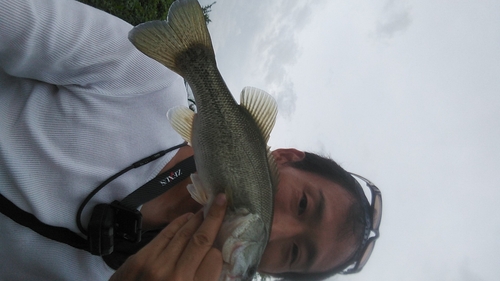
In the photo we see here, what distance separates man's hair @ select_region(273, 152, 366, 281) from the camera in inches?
100

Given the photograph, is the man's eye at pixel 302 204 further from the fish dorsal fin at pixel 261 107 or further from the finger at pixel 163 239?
the finger at pixel 163 239

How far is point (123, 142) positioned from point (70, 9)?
2.58ft

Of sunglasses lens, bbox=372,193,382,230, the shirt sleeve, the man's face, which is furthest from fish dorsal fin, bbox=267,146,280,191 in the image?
→ sunglasses lens, bbox=372,193,382,230

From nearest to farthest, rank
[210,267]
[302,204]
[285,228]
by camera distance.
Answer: [210,267], [285,228], [302,204]

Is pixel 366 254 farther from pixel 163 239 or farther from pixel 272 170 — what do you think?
pixel 163 239

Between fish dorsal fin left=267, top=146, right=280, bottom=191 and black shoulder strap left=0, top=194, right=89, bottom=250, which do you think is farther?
fish dorsal fin left=267, top=146, right=280, bottom=191

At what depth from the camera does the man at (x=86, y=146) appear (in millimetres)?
1535

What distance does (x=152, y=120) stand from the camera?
214 cm

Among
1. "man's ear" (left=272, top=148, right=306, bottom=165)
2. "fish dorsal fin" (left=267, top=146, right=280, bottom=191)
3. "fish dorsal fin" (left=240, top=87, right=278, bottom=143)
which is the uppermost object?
"fish dorsal fin" (left=240, top=87, right=278, bottom=143)

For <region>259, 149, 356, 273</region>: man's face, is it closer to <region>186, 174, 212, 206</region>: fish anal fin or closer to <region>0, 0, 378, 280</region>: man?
<region>0, 0, 378, 280</region>: man

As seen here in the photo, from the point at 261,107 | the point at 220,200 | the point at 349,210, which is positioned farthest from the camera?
the point at 349,210

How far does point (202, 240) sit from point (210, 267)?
0.12 metres

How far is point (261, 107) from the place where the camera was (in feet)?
6.19

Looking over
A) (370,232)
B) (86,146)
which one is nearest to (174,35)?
(86,146)
